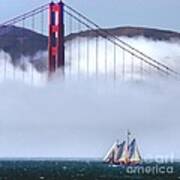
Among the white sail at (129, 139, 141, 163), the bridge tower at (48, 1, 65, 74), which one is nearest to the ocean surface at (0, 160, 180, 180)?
the white sail at (129, 139, 141, 163)

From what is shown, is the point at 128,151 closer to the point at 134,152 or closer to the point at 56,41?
the point at 134,152

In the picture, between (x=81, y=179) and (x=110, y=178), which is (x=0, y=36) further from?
(x=81, y=179)

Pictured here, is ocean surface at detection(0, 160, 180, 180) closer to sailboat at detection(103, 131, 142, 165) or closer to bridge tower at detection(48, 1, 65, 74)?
sailboat at detection(103, 131, 142, 165)

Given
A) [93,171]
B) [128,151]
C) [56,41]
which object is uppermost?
[56,41]

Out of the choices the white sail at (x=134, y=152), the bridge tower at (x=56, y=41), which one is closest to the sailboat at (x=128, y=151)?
the white sail at (x=134, y=152)

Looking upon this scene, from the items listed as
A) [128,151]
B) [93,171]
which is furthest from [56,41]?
[93,171]

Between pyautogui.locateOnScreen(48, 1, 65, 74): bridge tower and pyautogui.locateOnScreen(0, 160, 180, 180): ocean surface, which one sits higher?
pyautogui.locateOnScreen(48, 1, 65, 74): bridge tower

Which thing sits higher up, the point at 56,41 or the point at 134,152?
the point at 56,41
